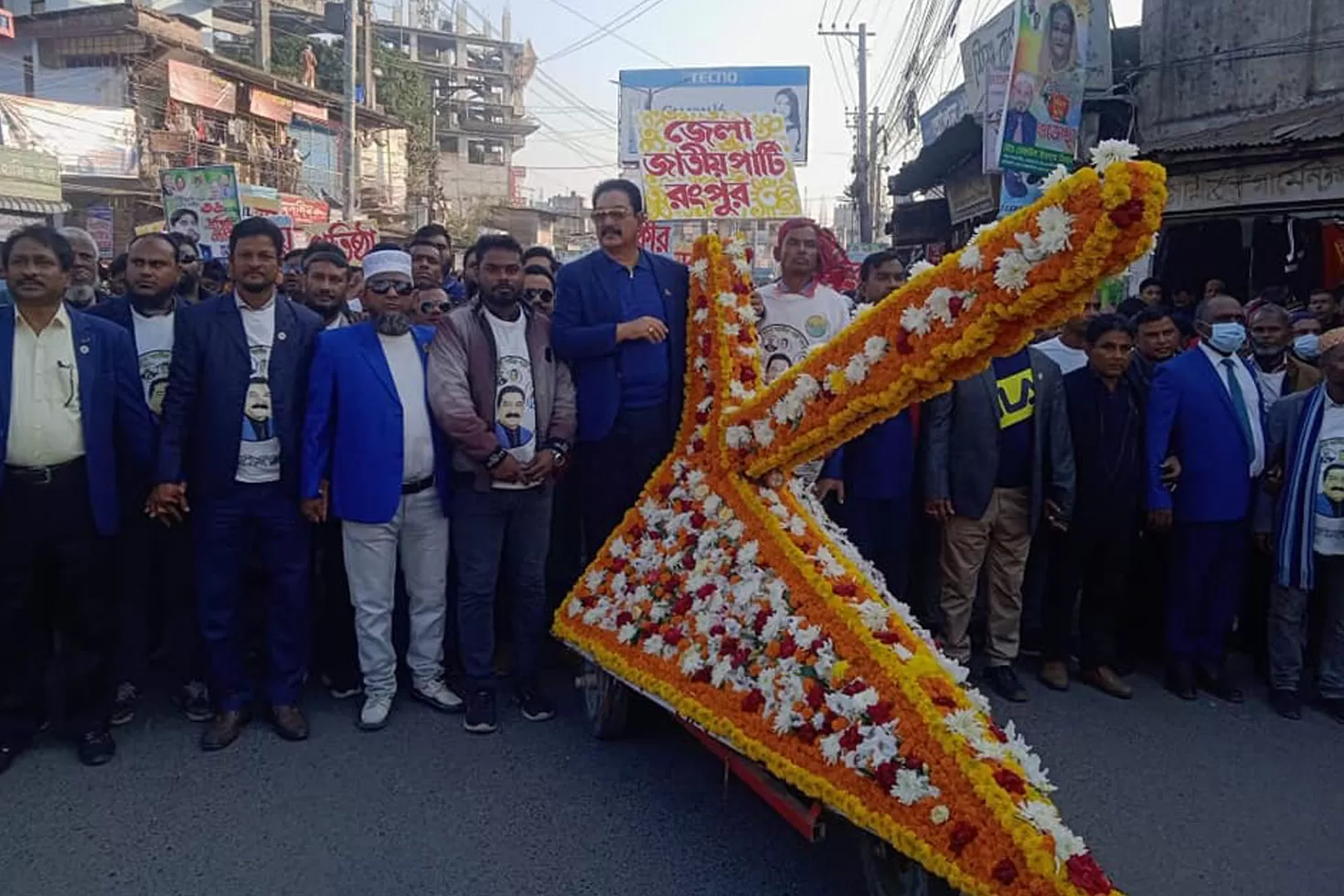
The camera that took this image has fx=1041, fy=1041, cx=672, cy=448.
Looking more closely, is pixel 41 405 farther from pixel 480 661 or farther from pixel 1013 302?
pixel 1013 302

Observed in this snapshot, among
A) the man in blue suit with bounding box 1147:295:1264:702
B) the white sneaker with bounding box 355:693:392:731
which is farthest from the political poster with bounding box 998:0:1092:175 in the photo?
the white sneaker with bounding box 355:693:392:731

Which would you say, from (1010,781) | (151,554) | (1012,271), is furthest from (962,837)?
(151,554)

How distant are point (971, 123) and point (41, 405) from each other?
12.9m

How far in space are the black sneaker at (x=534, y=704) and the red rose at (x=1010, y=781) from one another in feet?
8.07

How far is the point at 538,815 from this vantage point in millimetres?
3781

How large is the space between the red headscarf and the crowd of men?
16 mm

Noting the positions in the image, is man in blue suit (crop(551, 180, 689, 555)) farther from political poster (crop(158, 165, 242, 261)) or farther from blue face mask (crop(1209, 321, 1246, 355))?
political poster (crop(158, 165, 242, 261))

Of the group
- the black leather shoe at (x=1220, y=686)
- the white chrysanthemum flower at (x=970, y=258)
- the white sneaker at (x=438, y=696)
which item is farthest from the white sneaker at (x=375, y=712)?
the black leather shoe at (x=1220, y=686)

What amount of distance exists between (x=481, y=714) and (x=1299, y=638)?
3.90m

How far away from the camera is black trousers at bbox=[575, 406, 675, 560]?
15.2ft

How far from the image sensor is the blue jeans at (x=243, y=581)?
4.35 m

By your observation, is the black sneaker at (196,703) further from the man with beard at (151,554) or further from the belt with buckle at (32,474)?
the belt with buckle at (32,474)

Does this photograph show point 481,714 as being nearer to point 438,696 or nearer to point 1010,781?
point 438,696

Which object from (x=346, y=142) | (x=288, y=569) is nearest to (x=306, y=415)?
(x=288, y=569)
